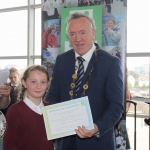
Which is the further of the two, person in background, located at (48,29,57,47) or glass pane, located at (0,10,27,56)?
glass pane, located at (0,10,27,56)

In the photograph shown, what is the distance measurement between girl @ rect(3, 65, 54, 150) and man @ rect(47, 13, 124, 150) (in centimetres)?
18

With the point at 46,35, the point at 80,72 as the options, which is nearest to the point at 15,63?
the point at 46,35

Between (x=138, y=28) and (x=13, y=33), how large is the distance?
3355 millimetres

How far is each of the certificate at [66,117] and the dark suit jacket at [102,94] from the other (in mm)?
115

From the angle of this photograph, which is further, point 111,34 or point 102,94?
point 111,34

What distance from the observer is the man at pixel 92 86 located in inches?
73.0

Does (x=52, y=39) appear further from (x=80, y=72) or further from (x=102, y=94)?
(x=102, y=94)

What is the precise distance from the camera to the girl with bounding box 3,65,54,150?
1.88 meters

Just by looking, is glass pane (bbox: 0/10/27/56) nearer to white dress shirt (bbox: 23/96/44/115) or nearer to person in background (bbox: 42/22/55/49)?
person in background (bbox: 42/22/55/49)

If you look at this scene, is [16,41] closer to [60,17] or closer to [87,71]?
[60,17]

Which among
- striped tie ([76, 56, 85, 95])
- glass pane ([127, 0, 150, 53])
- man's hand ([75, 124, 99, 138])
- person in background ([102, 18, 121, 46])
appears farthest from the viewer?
glass pane ([127, 0, 150, 53])

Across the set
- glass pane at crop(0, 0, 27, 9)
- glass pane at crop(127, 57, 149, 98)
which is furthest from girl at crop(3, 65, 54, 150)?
glass pane at crop(0, 0, 27, 9)

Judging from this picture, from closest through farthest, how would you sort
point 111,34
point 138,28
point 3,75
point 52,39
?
1. point 3,75
2. point 111,34
3. point 52,39
4. point 138,28

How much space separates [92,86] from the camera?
75.2 inches
